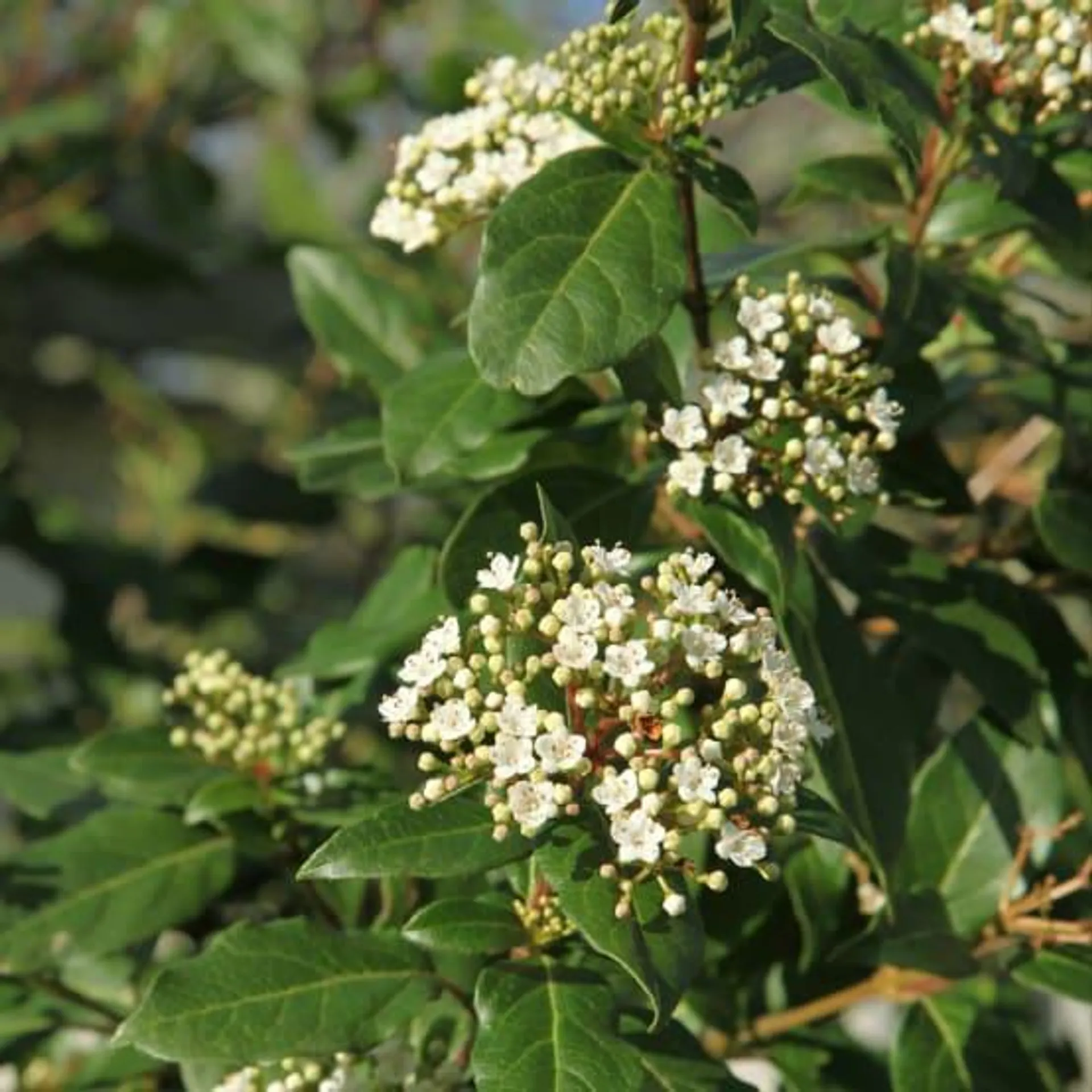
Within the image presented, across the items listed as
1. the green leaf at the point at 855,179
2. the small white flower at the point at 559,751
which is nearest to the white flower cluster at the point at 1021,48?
the green leaf at the point at 855,179

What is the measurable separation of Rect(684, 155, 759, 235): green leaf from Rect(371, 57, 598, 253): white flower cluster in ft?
0.31

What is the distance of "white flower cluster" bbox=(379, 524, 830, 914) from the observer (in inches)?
42.6

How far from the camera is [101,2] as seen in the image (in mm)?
3404

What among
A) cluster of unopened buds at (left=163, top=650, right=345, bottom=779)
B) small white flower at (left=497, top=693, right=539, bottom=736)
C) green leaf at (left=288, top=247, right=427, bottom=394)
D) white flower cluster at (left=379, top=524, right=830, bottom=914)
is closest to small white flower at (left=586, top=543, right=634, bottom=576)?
white flower cluster at (left=379, top=524, right=830, bottom=914)

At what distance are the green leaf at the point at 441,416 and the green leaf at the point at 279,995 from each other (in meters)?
0.35

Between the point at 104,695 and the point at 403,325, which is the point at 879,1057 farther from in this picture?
the point at 104,695

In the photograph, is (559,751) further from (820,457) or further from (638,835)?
(820,457)

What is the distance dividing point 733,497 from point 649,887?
319mm

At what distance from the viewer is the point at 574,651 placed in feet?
3.59

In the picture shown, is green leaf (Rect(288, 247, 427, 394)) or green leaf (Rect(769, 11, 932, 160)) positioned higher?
green leaf (Rect(769, 11, 932, 160))

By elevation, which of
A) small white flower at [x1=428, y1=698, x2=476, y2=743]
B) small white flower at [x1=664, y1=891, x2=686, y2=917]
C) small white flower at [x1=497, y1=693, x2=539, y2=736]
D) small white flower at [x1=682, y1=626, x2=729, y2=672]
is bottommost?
small white flower at [x1=664, y1=891, x2=686, y2=917]

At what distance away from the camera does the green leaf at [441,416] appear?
1407 mm

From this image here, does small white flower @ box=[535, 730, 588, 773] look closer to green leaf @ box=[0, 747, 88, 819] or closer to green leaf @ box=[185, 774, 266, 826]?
green leaf @ box=[185, 774, 266, 826]

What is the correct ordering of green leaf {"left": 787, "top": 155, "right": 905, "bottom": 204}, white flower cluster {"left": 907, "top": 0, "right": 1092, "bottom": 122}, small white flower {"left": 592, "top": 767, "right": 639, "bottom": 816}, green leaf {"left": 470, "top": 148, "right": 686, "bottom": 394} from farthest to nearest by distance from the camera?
green leaf {"left": 787, "top": 155, "right": 905, "bottom": 204}
white flower cluster {"left": 907, "top": 0, "right": 1092, "bottom": 122}
green leaf {"left": 470, "top": 148, "right": 686, "bottom": 394}
small white flower {"left": 592, "top": 767, "right": 639, "bottom": 816}
